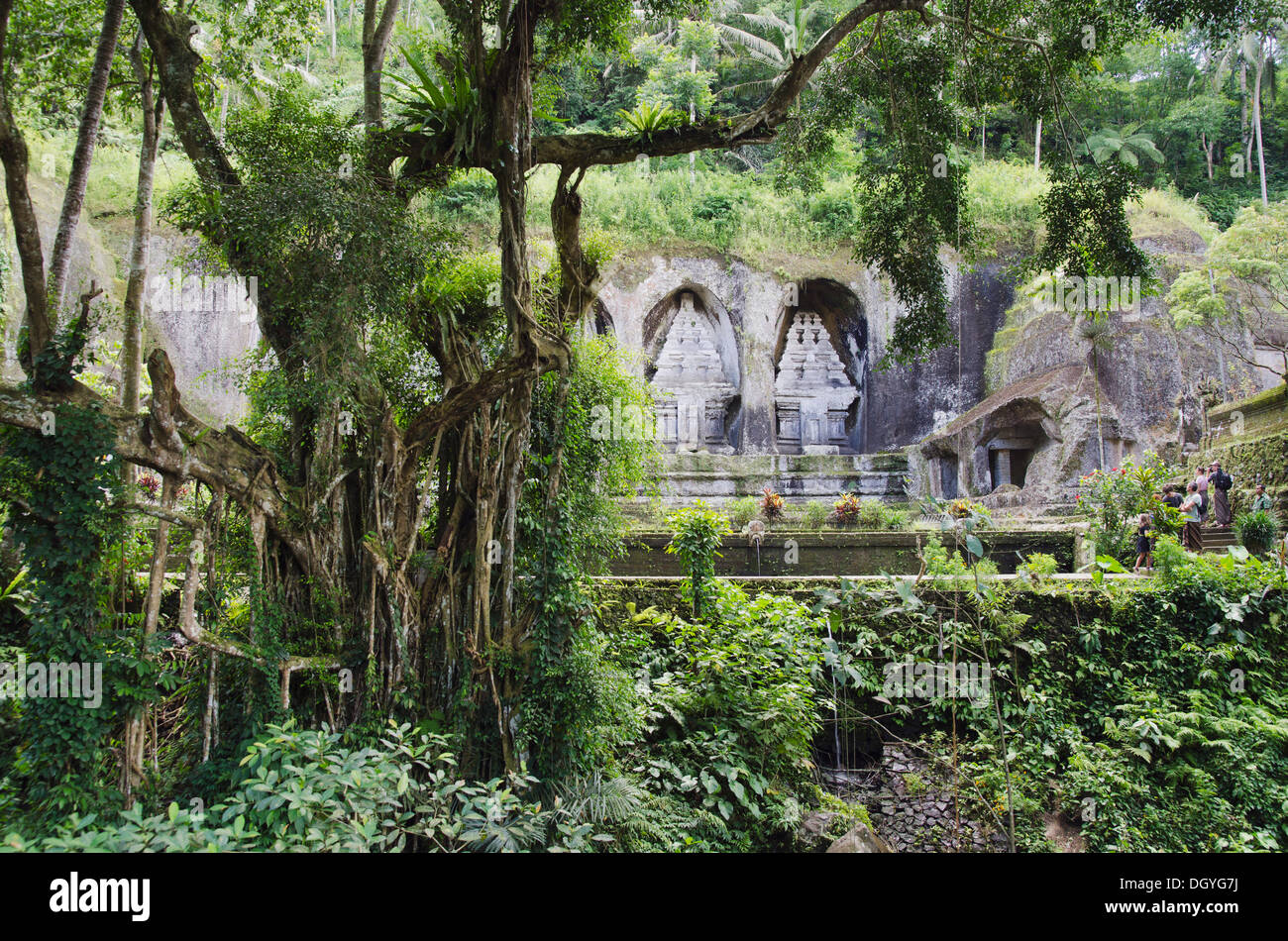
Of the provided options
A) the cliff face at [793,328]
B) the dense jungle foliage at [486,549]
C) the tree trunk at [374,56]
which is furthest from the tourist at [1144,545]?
the tree trunk at [374,56]

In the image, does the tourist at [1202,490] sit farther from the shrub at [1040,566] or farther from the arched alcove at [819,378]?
the arched alcove at [819,378]

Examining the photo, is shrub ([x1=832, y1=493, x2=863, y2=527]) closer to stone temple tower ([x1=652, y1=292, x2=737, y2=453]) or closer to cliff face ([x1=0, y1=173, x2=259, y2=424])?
stone temple tower ([x1=652, y1=292, x2=737, y2=453])

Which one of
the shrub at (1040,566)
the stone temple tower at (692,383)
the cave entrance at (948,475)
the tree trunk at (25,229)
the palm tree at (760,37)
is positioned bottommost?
the shrub at (1040,566)

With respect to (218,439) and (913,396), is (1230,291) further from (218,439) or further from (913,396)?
(218,439)

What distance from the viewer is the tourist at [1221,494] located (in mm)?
10438

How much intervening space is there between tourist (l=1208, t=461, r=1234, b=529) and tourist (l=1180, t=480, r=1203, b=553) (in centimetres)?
48

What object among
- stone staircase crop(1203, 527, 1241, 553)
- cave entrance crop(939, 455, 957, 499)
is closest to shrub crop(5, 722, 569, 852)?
stone staircase crop(1203, 527, 1241, 553)

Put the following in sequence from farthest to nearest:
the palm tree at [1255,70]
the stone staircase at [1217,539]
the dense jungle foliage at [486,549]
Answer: the palm tree at [1255,70] → the stone staircase at [1217,539] → the dense jungle foliage at [486,549]

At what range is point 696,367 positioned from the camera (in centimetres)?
1966

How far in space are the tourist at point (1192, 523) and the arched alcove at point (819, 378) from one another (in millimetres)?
9658

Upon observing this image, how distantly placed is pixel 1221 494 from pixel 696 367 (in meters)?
11.3

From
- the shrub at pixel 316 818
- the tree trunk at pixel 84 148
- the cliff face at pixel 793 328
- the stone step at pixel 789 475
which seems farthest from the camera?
the cliff face at pixel 793 328
